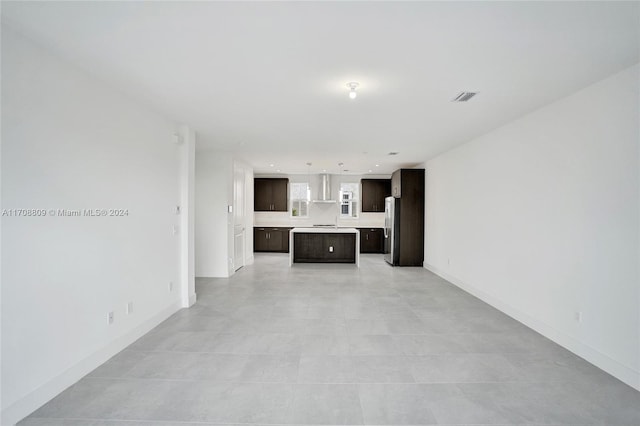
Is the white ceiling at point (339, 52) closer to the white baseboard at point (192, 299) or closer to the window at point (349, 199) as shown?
the white baseboard at point (192, 299)

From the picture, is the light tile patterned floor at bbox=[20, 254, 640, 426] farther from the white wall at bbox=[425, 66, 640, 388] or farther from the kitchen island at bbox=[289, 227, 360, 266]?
the kitchen island at bbox=[289, 227, 360, 266]

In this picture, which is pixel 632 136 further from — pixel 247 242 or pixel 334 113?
pixel 247 242

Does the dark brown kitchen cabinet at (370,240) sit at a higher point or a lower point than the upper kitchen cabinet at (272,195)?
lower

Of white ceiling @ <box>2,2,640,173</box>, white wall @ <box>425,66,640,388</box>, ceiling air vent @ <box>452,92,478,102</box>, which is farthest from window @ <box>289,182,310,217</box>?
ceiling air vent @ <box>452,92,478,102</box>

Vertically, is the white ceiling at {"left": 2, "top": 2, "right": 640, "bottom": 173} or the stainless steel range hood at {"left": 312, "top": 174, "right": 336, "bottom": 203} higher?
the white ceiling at {"left": 2, "top": 2, "right": 640, "bottom": 173}

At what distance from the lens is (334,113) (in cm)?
373

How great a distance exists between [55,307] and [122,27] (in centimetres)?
208

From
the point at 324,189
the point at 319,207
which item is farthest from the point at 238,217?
the point at 319,207

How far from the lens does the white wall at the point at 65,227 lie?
6.72 feet

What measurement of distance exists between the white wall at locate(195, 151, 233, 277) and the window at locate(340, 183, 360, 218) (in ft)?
16.0

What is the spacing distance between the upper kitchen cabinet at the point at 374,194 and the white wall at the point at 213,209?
514 cm

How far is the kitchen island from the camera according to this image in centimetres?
820

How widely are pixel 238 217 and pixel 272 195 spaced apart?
299 centimetres

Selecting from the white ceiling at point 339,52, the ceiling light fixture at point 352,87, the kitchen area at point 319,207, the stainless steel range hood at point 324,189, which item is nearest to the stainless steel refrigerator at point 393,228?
the kitchen area at point 319,207
